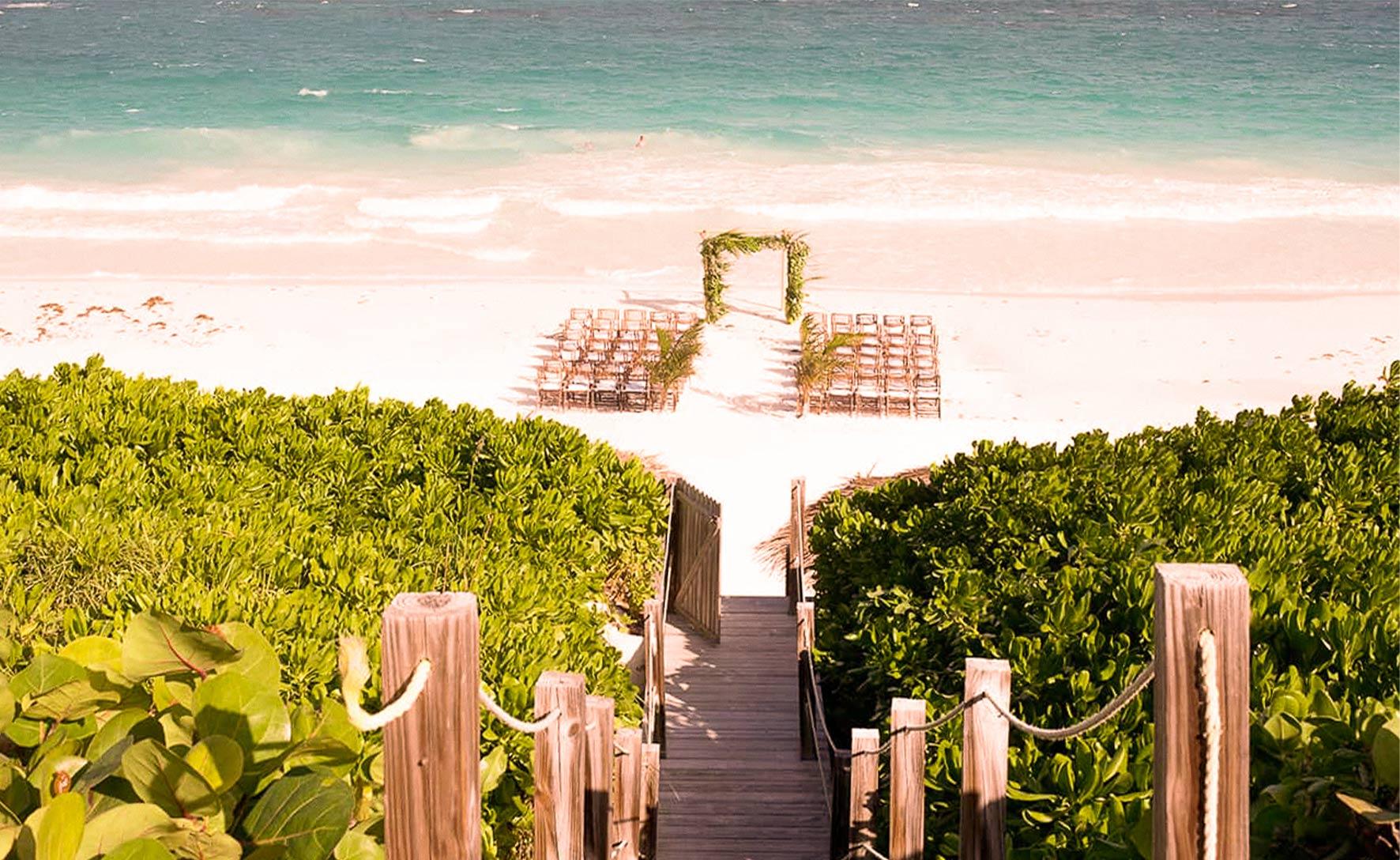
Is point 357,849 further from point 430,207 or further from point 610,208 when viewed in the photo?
point 430,207

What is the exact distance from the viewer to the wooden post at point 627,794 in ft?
17.4

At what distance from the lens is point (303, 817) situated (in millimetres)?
2719

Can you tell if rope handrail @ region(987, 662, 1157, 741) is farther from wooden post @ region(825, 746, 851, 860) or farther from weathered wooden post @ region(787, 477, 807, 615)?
weathered wooden post @ region(787, 477, 807, 615)

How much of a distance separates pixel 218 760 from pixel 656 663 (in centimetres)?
518

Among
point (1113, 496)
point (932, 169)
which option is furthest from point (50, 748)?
point (932, 169)

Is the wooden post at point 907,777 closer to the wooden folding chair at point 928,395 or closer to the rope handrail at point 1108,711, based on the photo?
the rope handrail at point 1108,711

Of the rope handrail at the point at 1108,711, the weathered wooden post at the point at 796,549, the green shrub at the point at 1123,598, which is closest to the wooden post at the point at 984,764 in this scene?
the green shrub at the point at 1123,598

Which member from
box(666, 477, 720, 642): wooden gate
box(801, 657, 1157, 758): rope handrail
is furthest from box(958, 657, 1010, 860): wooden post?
box(666, 477, 720, 642): wooden gate

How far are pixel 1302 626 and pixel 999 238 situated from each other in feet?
81.7

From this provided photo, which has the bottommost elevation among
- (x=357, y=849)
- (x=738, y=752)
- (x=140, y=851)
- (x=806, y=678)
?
(x=738, y=752)

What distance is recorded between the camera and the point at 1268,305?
23.3 m

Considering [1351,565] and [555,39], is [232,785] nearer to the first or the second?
[1351,565]

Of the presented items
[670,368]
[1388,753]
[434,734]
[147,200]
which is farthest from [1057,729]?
[147,200]

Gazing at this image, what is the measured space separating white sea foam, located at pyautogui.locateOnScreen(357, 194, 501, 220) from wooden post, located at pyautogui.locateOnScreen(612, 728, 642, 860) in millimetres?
26766
